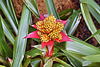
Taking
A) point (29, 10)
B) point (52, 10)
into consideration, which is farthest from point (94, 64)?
point (29, 10)

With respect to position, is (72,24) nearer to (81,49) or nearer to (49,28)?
(81,49)

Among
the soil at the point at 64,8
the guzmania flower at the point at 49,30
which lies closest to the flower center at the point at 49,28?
the guzmania flower at the point at 49,30

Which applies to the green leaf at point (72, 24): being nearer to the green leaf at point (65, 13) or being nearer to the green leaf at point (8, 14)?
the green leaf at point (65, 13)

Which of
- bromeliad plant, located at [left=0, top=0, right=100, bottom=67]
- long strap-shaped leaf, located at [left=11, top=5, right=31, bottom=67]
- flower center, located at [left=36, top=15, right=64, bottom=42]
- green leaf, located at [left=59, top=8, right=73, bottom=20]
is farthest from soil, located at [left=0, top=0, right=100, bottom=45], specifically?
flower center, located at [left=36, top=15, right=64, bottom=42]

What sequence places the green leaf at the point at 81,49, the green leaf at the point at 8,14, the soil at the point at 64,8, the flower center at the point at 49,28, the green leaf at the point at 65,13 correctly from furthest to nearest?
the soil at the point at 64,8 < the green leaf at the point at 65,13 < the green leaf at the point at 8,14 < the green leaf at the point at 81,49 < the flower center at the point at 49,28

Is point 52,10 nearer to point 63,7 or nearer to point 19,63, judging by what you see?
point 63,7

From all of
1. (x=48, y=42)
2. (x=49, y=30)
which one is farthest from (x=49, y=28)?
(x=48, y=42)

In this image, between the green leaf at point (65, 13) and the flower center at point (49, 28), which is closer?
the flower center at point (49, 28)

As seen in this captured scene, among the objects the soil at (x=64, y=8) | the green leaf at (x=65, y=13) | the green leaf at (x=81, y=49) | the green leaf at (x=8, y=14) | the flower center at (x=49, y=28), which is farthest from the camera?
the soil at (x=64, y=8)
